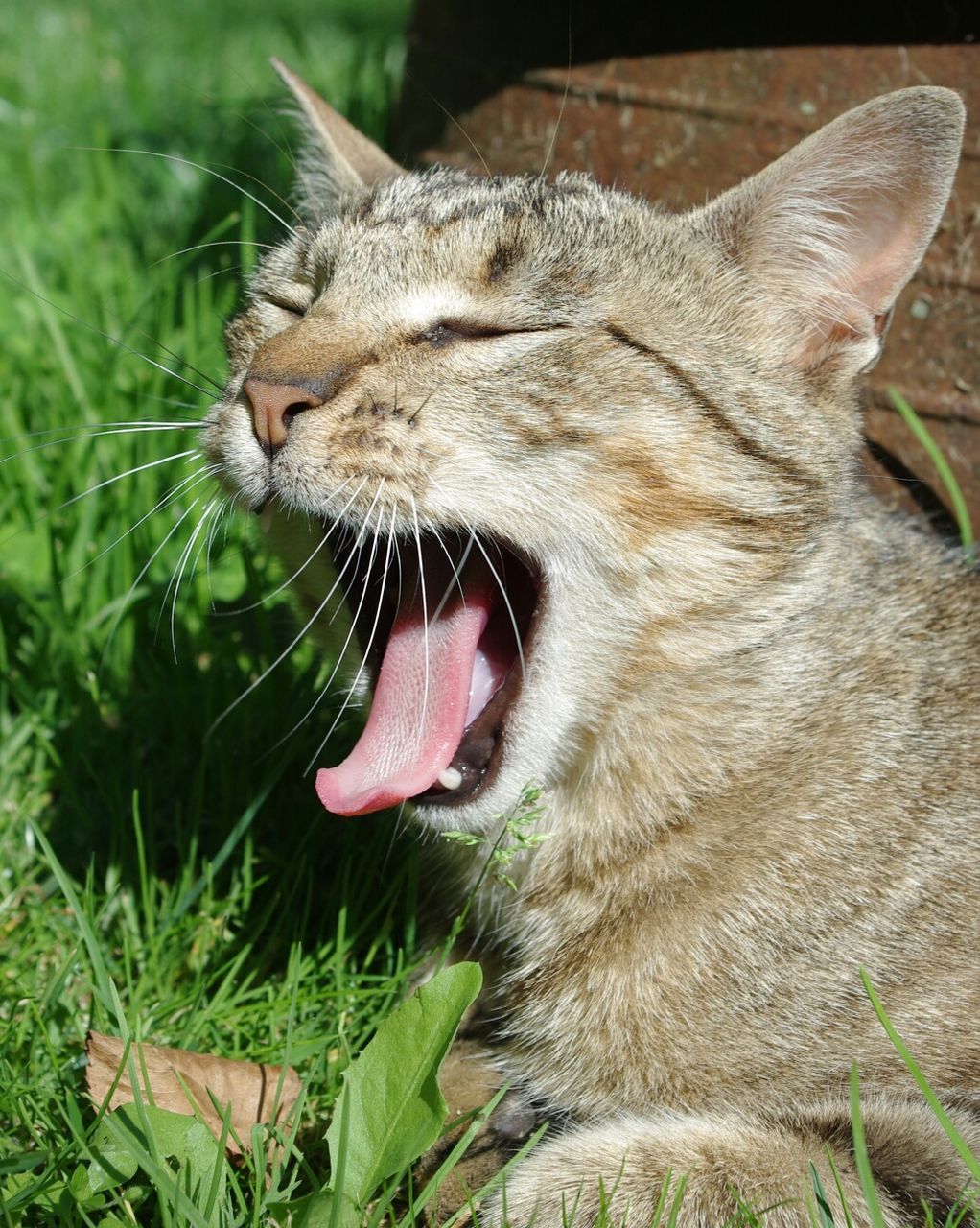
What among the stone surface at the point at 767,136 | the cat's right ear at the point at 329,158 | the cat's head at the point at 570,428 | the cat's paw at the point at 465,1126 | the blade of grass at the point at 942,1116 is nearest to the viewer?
the blade of grass at the point at 942,1116

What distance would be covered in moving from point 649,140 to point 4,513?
2.18m

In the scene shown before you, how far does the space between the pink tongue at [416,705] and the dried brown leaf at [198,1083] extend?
51 centimetres

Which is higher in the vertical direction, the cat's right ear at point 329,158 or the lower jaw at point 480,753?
the cat's right ear at point 329,158

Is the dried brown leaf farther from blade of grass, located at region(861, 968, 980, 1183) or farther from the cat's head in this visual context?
blade of grass, located at region(861, 968, 980, 1183)

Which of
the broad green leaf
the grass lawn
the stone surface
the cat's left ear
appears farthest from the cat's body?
the stone surface

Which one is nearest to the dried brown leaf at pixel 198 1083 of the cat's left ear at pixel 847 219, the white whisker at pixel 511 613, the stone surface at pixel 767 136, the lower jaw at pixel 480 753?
the lower jaw at pixel 480 753

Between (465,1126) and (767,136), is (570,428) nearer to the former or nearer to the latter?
(465,1126)

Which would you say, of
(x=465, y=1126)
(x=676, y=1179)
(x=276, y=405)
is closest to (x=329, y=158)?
(x=276, y=405)

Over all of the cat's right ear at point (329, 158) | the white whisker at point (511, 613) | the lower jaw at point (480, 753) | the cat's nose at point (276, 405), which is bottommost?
the lower jaw at point (480, 753)

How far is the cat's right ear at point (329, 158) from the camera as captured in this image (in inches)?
120

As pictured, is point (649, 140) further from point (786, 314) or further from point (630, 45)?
point (786, 314)

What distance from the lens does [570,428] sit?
2236mm

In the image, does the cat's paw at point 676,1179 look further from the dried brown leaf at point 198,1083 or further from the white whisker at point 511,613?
the white whisker at point 511,613

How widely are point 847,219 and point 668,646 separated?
2.82 ft
